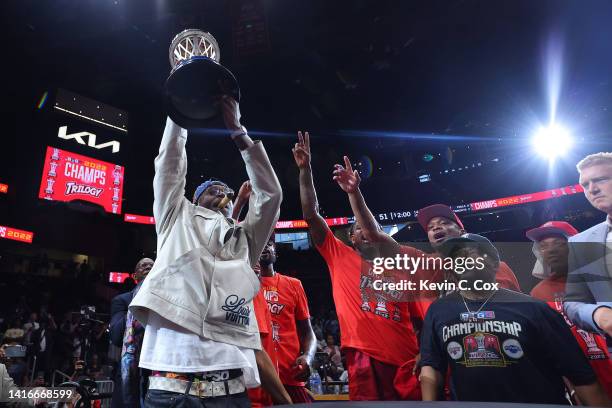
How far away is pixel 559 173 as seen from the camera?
13547 millimetres

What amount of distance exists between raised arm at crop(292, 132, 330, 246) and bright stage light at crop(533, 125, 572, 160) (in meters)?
12.0

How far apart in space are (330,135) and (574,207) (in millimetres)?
8222

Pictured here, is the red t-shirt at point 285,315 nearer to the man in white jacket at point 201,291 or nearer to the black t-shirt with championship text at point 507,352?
the black t-shirt with championship text at point 507,352

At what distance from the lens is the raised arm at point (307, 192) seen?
2789 mm

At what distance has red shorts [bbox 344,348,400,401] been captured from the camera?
104 inches

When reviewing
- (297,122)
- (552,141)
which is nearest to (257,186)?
(297,122)

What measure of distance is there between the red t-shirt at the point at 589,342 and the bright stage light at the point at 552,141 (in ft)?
38.2

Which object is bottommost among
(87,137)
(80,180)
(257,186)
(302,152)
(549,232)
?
(257,186)

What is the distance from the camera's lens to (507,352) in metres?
1.94

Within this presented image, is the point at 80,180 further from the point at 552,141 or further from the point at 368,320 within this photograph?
the point at 552,141

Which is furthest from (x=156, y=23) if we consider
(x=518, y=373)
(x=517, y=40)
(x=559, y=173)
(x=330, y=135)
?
(x=559, y=173)

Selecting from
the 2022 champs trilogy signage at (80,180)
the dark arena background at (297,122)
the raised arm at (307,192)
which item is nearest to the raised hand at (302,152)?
the raised arm at (307,192)

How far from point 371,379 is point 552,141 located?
1266 cm

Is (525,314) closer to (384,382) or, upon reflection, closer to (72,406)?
(384,382)
